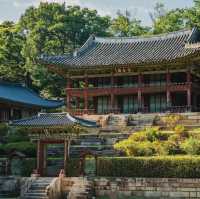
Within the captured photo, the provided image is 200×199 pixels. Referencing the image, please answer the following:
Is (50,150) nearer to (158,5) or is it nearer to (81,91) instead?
(81,91)

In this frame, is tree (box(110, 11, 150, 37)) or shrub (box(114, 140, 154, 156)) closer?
shrub (box(114, 140, 154, 156))

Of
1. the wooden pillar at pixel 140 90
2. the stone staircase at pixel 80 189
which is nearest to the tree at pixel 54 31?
the wooden pillar at pixel 140 90

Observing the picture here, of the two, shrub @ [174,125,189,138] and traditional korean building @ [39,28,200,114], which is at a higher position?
traditional korean building @ [39,28,200,114]

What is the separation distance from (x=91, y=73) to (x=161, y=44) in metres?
7.86

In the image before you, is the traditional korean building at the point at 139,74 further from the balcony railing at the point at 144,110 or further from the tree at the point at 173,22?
the tree at the point at 173,22

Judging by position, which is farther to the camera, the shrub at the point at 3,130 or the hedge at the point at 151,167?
the shrub at the point at 3,130

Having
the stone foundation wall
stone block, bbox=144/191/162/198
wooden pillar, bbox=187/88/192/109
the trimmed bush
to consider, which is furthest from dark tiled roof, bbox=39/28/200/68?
stone block, bbox=144/191/162/198

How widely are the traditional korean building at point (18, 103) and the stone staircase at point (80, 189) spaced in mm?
21378

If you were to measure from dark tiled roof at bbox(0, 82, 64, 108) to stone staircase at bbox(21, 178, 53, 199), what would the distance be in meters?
20.5

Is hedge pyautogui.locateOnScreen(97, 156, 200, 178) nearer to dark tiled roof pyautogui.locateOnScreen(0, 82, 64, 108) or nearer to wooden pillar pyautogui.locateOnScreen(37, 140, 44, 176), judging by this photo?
wooden pillar pyautogui.locateOnScreen(37, 140, 44, 176)

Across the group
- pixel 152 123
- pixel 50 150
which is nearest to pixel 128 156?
pixel 50 150

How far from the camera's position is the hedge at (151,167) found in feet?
99.5

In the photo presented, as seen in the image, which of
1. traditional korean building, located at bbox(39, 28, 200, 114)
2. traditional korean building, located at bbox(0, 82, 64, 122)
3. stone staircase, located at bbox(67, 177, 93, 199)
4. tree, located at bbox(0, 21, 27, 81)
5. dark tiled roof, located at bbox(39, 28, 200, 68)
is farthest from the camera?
tree, located at bbox(0, 21, 27, 81)

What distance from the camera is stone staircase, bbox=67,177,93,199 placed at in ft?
98.7
